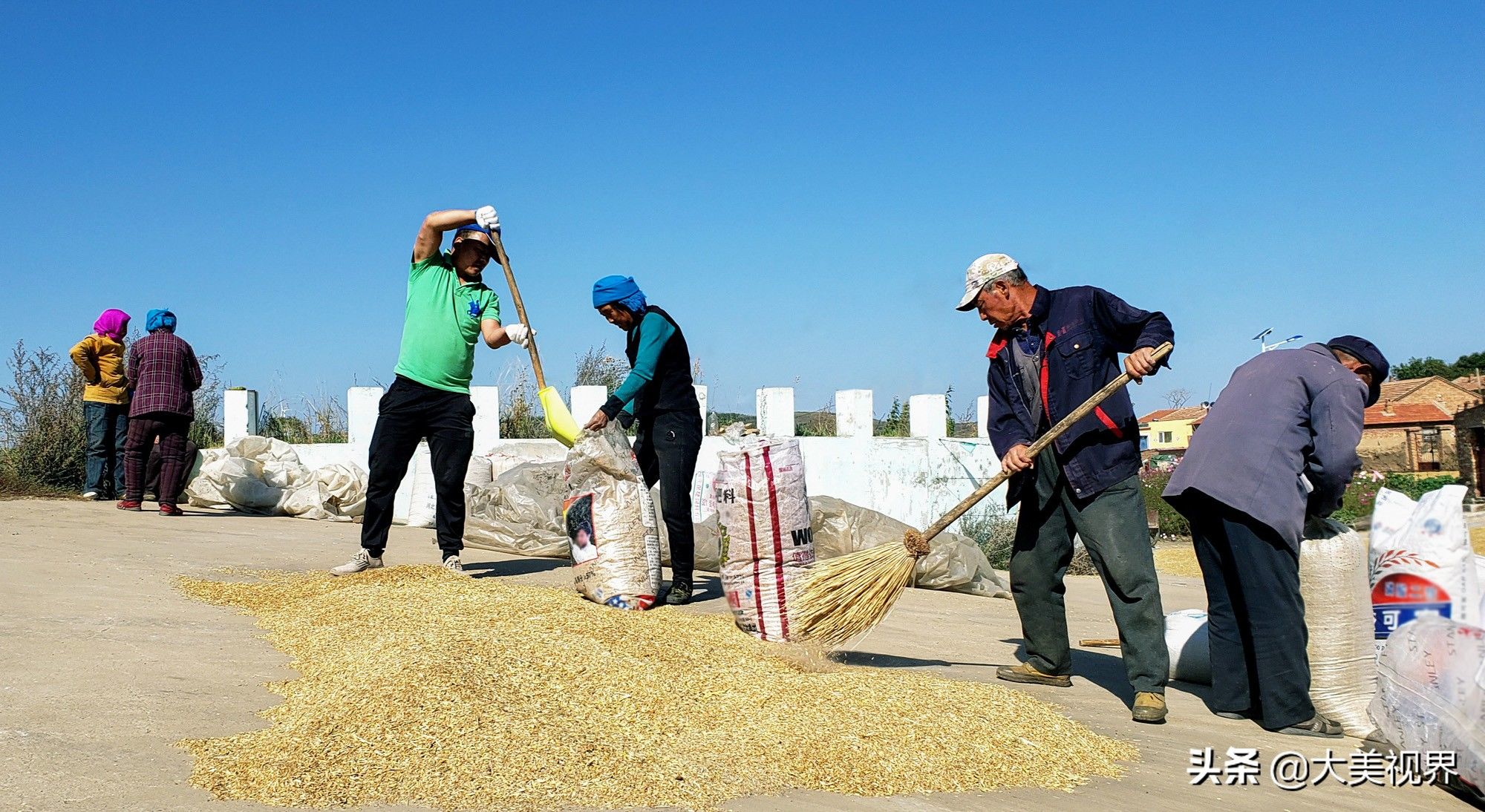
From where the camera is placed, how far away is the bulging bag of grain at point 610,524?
4.96 metres

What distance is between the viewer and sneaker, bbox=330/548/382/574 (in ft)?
18.1

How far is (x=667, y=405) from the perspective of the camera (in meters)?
5.48

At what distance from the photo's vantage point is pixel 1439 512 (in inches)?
150

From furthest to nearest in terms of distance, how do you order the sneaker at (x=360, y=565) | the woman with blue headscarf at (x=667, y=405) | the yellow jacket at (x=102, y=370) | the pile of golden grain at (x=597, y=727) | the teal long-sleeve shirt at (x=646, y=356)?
1. the yellow jacket at (x=102, y=370)
2. the sneaker at (x=360, y=565)
3. the woman with blue headscarf at (x=667, y=405)
4. the teal long-sleeve shirt at (x=646, y=356)
5. the pile of golden grain at (x=597, y=727)

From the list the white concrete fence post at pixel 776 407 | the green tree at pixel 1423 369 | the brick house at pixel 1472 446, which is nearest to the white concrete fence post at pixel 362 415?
the white concrete fence post at pixel 776 407

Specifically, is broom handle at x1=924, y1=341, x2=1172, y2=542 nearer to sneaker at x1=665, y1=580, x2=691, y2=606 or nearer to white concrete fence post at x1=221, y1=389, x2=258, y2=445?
sneaker at x1=665, y1=580, x2=691, y2=606

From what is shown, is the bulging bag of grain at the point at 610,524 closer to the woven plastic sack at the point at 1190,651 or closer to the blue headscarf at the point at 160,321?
the woven plastic sack at the point at 1190,651


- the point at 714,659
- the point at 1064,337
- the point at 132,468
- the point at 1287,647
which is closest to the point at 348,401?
the point at 132,468

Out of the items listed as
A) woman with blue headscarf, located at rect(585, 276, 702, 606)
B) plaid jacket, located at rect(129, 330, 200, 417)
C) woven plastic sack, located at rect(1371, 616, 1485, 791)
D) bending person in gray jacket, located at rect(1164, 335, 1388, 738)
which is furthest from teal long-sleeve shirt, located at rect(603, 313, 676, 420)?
plaid jacket, located at rect(129, 330, 200, 417)

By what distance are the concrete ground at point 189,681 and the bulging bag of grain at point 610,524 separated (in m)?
0.64

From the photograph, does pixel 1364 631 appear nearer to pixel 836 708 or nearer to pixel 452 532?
pixel 836 708

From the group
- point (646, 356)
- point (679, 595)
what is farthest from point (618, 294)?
point (679, 595)

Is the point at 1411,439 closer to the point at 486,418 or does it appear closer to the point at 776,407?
the point at 776,407

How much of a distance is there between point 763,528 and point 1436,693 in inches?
94.6
